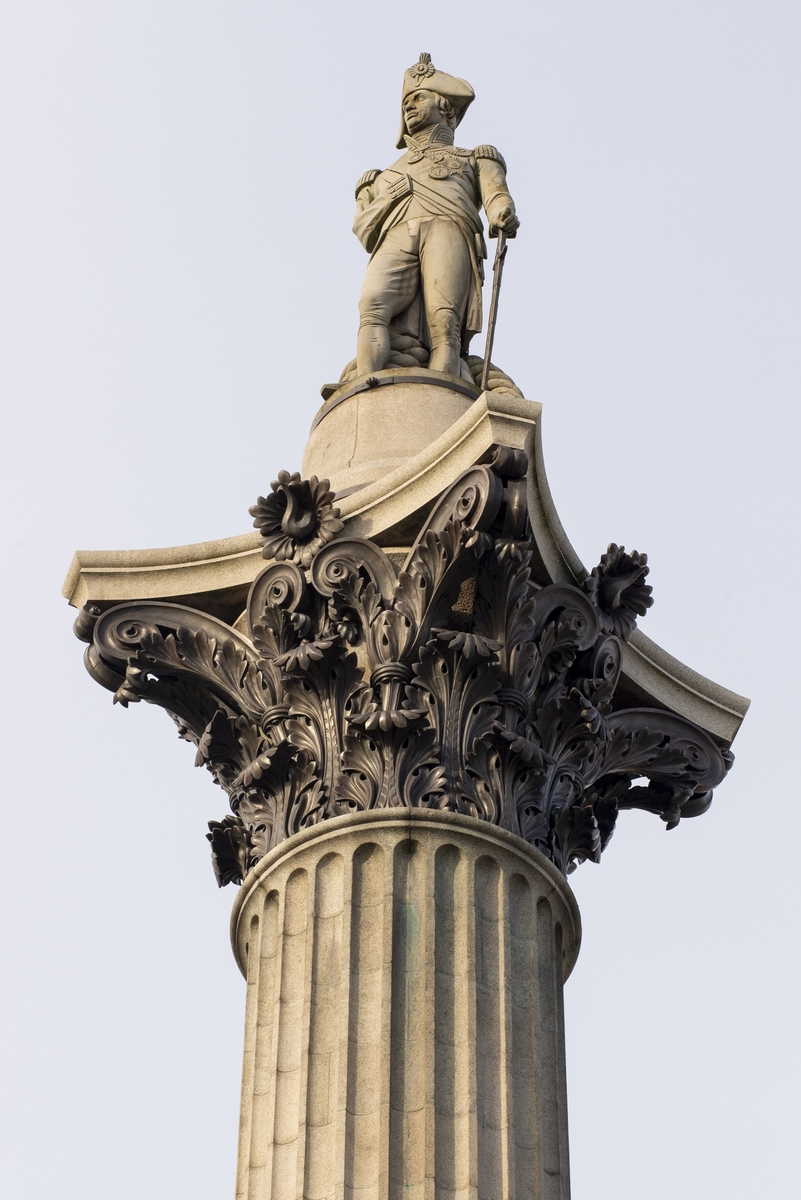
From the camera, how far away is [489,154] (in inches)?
1011

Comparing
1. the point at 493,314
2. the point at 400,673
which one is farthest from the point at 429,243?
the point at 400,673

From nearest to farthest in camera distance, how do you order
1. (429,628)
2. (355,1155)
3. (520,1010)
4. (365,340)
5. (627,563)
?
(355,1155) → (520,1010) → (429,628) → (627,563) → (365,340)

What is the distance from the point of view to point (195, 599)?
21.0 metres

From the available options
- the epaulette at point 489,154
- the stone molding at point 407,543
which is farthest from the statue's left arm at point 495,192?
the stone molding at point 407,543

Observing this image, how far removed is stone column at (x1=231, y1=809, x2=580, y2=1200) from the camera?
17016 millimetres

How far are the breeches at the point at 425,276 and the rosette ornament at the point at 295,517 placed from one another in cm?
444

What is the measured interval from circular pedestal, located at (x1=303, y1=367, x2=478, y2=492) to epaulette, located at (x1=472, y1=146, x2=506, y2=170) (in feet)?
10.9

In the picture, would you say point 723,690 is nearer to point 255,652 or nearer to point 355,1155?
point 255,652

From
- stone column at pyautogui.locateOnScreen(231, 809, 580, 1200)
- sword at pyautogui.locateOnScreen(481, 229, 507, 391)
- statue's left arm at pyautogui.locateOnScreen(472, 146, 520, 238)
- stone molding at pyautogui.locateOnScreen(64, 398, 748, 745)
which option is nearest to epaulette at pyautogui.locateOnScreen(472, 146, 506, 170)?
statue's left arm at pyautogui.locateOnScreen(472, 146, 520, 238)

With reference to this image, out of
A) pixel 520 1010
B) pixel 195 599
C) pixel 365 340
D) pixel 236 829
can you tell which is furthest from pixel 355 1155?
pixel 365 340

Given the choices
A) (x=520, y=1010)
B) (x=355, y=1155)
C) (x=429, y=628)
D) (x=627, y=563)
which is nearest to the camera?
(x=355, y=1155)

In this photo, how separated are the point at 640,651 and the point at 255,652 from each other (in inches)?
150

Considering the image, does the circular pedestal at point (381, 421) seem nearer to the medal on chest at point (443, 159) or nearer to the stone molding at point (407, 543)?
the stone molding at point (407, 543)

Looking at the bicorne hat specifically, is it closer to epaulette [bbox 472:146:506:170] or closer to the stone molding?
epaulette [bbox 472:146:506:170]
